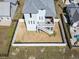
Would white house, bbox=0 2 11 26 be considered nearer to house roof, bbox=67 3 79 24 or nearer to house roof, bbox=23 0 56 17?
house roof, bbox=23 0 56 17

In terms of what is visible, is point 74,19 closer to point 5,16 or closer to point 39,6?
point 39,6

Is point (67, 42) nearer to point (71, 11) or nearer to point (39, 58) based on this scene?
point (39, 58)

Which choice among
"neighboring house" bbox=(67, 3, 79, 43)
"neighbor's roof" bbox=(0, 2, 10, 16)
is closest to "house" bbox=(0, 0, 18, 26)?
"neighbor's roof" bbox=(0, 2, 10, 16)

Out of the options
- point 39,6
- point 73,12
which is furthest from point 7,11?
point 73,12

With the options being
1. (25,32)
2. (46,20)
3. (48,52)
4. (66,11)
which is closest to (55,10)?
(66,11)

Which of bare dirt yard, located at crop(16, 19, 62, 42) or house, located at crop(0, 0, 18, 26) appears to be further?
house, located at crop(0, 0, 18, 26)
